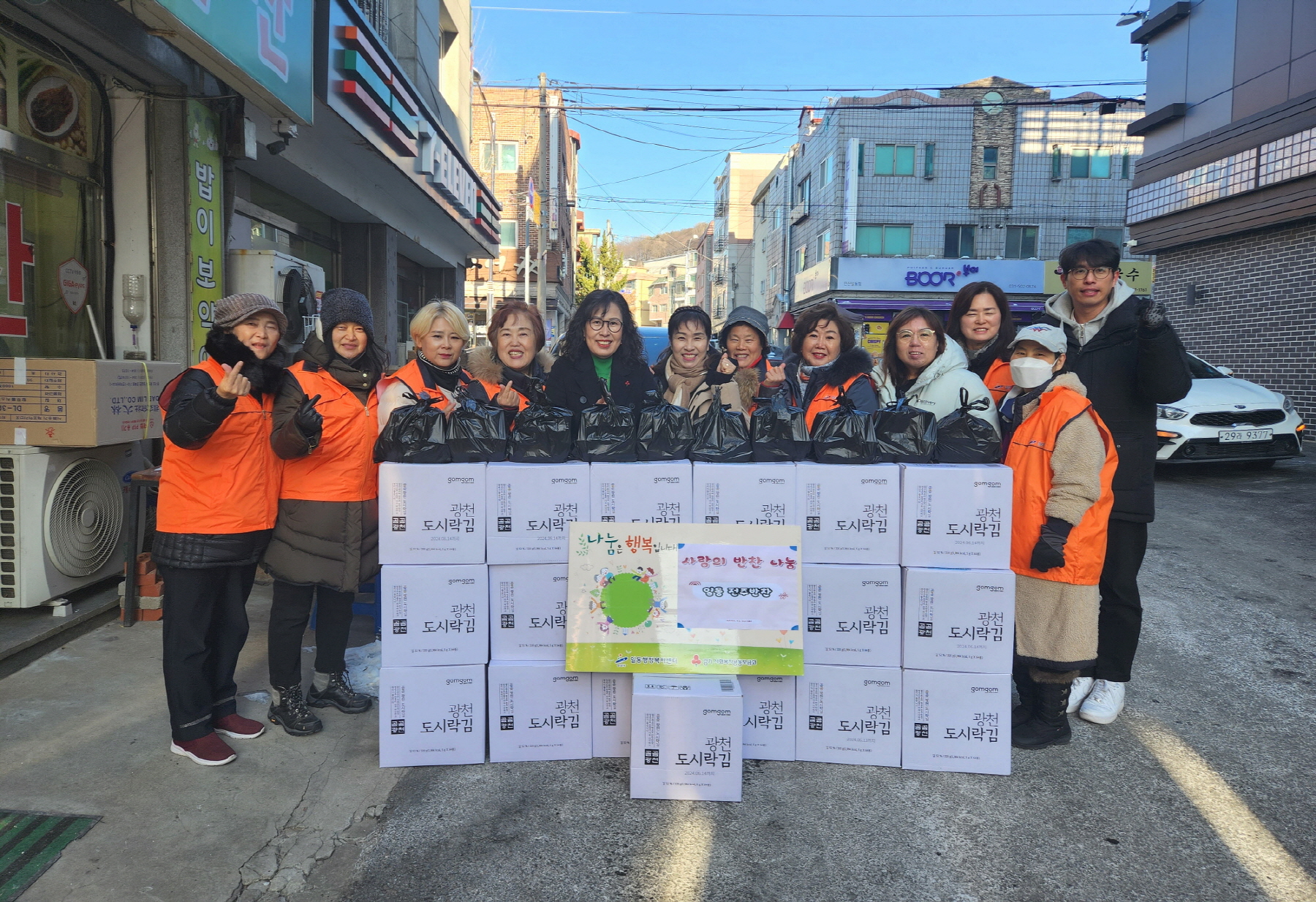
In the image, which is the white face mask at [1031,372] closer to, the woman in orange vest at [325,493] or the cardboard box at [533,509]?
the cardboard box at [533,509]

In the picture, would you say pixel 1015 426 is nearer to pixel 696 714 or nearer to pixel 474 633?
pixel 696 714

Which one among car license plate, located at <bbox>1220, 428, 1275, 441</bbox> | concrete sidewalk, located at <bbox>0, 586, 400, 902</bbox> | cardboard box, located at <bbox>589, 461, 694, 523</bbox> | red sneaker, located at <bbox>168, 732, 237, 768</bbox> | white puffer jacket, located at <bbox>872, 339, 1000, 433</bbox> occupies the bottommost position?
concrete sidewalk, located at <bbox>0, 586, 400, 902</bbox>

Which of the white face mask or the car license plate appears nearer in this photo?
the white face mask

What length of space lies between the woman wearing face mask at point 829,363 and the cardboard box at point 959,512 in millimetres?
629

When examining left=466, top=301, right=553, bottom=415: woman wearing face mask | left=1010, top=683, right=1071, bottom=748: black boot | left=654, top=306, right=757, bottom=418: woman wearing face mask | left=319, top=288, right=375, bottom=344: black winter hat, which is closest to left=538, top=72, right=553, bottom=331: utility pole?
left=466, top=301, right=553, bottom=415: woman wearing face mask

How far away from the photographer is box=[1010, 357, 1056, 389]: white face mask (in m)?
3.28

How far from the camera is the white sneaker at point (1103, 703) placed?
360cm

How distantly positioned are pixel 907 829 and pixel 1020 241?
29.9 meters

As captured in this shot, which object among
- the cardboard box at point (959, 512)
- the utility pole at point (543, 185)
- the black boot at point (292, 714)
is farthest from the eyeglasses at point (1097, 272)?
the utility pole at point (543, 185)

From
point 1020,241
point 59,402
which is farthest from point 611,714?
point 1020,241

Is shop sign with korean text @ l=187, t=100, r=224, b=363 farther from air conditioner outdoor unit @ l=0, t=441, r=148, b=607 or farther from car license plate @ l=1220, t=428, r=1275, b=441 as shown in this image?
car license plate @ l=1220, t=428, r=1275, b=441

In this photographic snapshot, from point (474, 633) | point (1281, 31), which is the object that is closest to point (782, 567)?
point (474, 633)

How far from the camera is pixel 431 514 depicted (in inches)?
122

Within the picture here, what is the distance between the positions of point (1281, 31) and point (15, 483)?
16.5m
